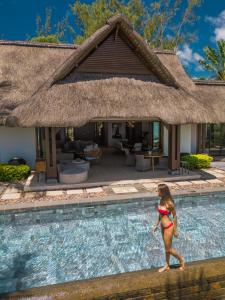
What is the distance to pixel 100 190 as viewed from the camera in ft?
31.1

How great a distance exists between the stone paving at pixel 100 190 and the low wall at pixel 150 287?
4.78 meters

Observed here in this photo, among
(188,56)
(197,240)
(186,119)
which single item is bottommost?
(197,240)

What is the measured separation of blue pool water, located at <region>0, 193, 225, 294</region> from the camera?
536 cm

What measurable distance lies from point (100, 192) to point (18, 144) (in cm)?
563

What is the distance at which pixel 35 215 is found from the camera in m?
7.67

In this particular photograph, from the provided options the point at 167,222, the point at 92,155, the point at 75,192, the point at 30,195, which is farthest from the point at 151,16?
the point at 167,222

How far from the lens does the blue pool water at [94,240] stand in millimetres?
5359

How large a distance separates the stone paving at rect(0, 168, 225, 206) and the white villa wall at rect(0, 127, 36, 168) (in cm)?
277

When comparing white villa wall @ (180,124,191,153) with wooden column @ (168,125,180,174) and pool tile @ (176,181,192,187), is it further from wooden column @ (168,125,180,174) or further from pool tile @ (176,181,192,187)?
pool tile @ (176,181,192,187)

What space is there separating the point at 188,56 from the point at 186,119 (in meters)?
26.8

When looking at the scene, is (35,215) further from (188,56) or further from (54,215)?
(188,56)

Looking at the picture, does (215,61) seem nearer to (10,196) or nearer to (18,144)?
(18,144)

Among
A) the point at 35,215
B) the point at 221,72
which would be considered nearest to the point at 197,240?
the point at 35,215

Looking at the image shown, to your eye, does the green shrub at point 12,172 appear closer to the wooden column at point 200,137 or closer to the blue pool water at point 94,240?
the blue pool water at point 94,240
